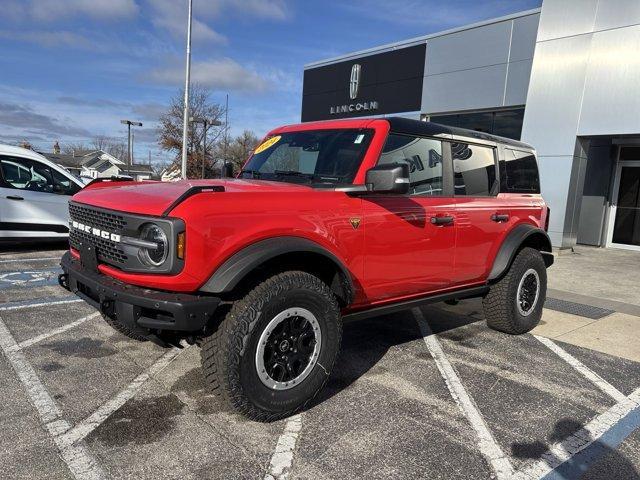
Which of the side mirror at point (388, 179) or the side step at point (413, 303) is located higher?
the side mirror at point (388, 179)

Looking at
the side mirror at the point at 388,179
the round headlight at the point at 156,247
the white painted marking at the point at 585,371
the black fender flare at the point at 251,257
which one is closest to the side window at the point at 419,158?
the side mirror at the point at 388,179

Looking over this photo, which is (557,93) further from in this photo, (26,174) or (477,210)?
(26,174)

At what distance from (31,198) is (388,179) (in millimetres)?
7492

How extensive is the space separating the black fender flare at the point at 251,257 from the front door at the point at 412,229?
1.93ft

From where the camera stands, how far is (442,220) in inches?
158

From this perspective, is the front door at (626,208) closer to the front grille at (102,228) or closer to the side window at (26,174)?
the side window at (26,174)

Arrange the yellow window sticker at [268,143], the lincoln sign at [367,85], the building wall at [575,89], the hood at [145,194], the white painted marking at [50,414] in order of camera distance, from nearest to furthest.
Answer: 1. the white painted marking at [50,414]
2. the hood at [145,194]
3. the yellow window sticker at [268,143]
4. the building wall at [575,89]
5. the lincoln sign at [367,85]

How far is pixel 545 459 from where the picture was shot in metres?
2.78

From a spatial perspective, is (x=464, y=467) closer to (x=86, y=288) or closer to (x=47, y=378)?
(x=86, y=288)

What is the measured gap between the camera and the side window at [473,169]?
4340 millimetres

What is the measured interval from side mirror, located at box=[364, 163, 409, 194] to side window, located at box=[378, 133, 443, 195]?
38cm

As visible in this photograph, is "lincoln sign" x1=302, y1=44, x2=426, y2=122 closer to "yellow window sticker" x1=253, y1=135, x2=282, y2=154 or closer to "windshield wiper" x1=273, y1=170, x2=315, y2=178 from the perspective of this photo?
"yellow window sticker" x1=253, y1=135, x2=282, y2=154

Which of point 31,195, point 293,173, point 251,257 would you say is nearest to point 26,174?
point 31,195

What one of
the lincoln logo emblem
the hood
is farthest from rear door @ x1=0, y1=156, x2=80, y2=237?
the lincoln logo emblem
